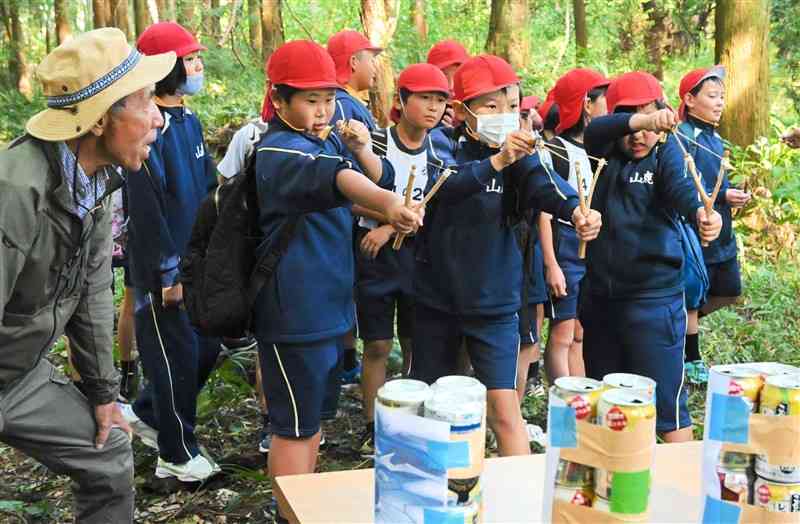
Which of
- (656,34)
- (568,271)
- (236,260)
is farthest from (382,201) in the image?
(656,34)

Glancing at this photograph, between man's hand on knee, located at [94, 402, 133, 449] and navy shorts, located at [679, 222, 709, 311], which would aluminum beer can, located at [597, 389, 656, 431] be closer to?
man's hand on knee, located at [94, 402, 133, 449]

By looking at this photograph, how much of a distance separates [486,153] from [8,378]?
224cm

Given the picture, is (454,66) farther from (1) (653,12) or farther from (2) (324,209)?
(1) (653,12)

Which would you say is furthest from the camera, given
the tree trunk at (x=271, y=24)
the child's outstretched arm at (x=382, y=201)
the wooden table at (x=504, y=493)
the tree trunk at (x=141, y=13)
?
the tree trunk at (x=271, y=24)


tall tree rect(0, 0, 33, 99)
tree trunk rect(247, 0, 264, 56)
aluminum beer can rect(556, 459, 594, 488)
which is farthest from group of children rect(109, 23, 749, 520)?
tall tree rect(0, 0, 33, 99)

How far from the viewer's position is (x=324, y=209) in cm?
321

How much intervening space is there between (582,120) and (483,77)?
139 cm

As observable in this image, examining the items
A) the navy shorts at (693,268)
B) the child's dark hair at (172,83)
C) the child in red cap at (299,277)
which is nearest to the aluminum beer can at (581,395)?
the child in red cap at (299,277)

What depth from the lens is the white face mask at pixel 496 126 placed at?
4020 millimetres

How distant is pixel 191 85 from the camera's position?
4.59m

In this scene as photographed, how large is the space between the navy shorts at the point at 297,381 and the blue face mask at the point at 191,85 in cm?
162

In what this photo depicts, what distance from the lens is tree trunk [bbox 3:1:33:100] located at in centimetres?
1941

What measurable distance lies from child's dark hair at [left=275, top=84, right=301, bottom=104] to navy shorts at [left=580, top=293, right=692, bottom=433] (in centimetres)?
169

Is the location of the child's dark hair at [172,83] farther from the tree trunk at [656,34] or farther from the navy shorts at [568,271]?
the tree trunk at [656,34]
